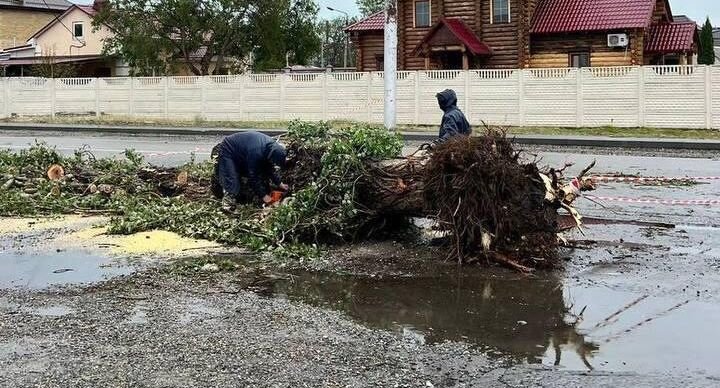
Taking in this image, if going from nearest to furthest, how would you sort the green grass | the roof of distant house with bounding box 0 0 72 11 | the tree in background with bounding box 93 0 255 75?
the green grass
the tree in background with bounding box 93 0 255 75
the roof of distant house with bounding box 0 0 72 11

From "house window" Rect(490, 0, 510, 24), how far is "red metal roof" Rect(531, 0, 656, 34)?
1.30 meters

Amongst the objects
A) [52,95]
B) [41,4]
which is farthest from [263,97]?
[41,4]

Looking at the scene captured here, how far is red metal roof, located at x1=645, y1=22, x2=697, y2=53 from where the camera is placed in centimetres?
3812

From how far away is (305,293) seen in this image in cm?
688

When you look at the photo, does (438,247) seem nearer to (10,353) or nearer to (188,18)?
(10,353)

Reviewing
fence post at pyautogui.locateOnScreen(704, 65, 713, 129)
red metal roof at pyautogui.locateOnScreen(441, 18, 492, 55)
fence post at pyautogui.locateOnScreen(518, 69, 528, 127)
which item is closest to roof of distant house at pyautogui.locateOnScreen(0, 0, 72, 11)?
red metal roof at pyautogui.locateOnScreen(441, 18, 492, 55)

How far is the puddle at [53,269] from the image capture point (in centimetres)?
731

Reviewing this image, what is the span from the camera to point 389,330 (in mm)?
5828

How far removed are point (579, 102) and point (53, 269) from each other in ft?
69.4

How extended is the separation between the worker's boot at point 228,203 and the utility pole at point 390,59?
533 inches

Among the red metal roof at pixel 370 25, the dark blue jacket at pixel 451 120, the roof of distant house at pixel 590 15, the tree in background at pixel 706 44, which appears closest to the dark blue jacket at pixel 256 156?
the dark blue jacket at pixel 451 120

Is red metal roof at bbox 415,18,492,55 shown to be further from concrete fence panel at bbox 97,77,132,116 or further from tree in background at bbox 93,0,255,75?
concrete fence panel at bbox 97,77,132,116

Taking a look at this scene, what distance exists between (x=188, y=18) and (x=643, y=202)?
35547 mm

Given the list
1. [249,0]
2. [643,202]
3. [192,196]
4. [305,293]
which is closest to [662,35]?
[249,0]
